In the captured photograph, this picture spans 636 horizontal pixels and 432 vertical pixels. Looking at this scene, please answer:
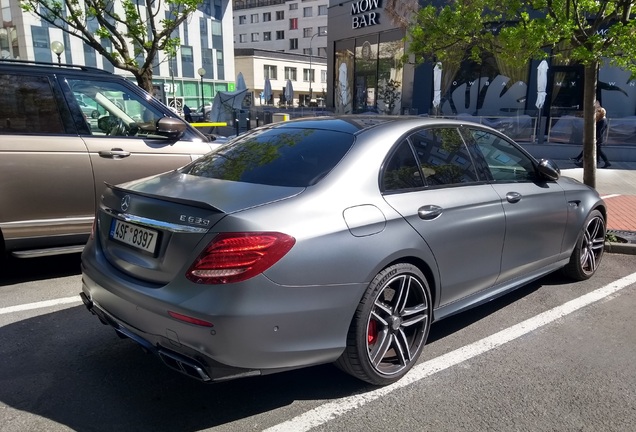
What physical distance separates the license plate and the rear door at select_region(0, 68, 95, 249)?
1.87m

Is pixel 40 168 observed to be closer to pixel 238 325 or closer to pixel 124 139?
pixel 124 139

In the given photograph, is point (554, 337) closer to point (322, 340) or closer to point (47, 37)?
point (322, 340)

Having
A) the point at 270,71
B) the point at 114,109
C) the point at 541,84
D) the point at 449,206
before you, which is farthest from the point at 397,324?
the point at 270,71

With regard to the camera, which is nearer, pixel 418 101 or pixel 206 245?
pixel 206 245

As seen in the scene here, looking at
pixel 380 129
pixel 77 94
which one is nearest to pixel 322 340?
pixel 380 129

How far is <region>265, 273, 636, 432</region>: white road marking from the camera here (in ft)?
9.10

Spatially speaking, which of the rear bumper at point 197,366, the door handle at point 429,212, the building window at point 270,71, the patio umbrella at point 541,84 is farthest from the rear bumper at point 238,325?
the building window at point 270,71

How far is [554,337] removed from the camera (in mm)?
3852

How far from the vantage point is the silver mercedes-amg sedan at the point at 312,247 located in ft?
8.24

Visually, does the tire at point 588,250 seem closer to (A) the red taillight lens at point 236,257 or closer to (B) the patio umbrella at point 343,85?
(A) the red taillight lens at point 236,257

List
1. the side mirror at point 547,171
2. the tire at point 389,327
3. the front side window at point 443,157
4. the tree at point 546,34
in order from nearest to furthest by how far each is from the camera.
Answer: the tire at point 389,327, the front side window at point 443,157, the side mirror at point 547,171, the tree at point 546,34

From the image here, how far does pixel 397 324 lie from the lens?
312cm

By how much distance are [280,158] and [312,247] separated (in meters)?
0.84

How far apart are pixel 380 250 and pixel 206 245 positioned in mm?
949
